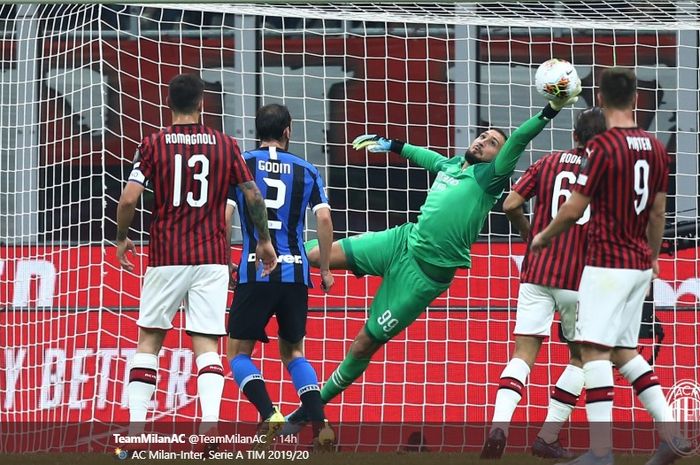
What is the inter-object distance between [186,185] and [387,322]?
195cm

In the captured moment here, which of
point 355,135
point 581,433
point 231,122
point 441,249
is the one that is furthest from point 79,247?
point 581,433

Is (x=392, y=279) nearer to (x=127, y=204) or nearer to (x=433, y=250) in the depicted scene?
(x=433, y=250)

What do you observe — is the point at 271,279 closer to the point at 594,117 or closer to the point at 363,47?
the point at 594,117

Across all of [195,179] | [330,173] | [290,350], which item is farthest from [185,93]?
[330,173]

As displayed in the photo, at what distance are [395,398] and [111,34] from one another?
3.46 m

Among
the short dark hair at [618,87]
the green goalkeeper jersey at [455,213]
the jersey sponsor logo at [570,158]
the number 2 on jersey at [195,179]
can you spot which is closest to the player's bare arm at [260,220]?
the number 2 on jersey at [195,179]

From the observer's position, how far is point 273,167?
773 centimetres

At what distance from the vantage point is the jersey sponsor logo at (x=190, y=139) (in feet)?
22.6

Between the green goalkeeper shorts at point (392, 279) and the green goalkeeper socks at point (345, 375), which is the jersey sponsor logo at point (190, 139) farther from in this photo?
the green goalkeeper socks at point (345, 375)

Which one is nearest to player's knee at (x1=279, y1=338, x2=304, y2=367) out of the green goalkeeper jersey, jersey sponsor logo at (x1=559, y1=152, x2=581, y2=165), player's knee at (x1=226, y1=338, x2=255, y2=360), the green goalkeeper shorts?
player's knee at (x1=226, y1=338, x2=255, y2=360)

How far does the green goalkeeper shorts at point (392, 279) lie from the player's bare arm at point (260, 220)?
1326 mm

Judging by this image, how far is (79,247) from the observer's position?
983cm

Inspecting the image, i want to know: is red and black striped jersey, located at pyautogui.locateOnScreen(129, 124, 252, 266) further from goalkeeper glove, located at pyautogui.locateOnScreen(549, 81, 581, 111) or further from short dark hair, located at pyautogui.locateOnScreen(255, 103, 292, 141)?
goalkeeper glove, located at pyautogui.locateOnScreen(549, 81, 581, 111)

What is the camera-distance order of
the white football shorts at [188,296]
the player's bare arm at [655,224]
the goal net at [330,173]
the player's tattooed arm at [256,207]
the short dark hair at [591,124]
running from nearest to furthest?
1. the player's bare arm at [655,224]
2. the white football shorts at [188,296]
3. the player's tattooed arm at [256,207]
4. the short dark hair at [591,124]
5. the goal net at [330,173]
